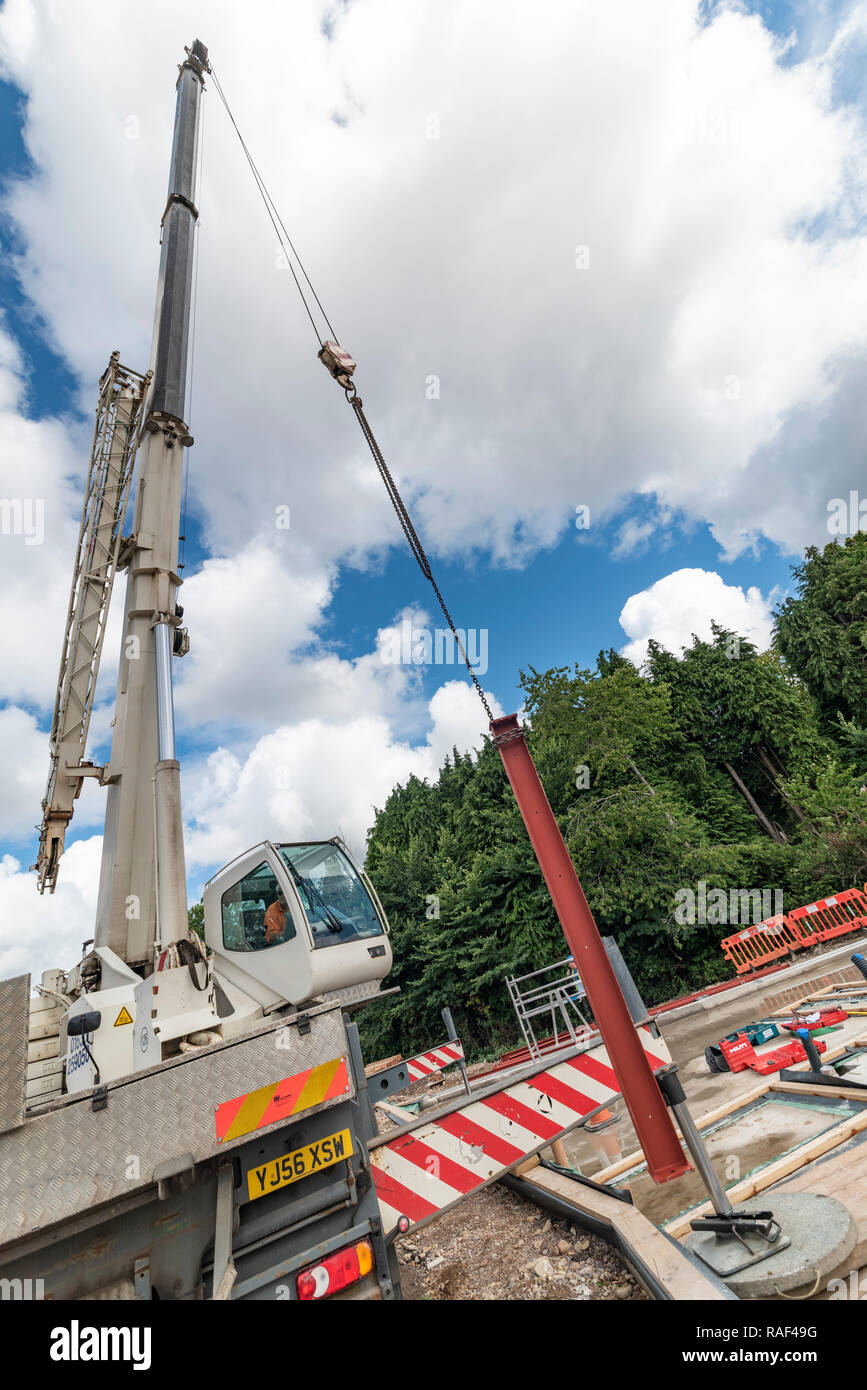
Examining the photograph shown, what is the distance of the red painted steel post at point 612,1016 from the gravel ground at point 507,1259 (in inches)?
34.7

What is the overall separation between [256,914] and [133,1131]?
202cm

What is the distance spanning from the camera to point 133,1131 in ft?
9.16

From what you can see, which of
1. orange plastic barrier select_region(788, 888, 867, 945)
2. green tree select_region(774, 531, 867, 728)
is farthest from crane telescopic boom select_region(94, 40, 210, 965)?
green tree select_region(774, 531, 867, 728)

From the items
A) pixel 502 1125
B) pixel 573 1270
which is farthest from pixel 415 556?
pixel 573 1270

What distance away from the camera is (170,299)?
8.31 m

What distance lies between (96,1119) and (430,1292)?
2.98 meters

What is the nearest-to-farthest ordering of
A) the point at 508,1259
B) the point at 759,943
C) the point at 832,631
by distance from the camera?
the point at 508,1259
the point at 759,943
the point at 832,631

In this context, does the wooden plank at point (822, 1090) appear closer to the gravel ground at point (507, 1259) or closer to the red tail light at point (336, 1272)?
the gravel ground at point (507, 1259)

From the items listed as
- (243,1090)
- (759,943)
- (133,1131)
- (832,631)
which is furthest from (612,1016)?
(832,631)

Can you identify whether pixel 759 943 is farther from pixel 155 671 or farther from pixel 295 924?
pixel 155 671

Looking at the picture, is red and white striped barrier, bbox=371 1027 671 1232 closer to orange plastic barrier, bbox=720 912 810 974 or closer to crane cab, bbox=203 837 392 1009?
crane cab, bbox=203 837 392 1009

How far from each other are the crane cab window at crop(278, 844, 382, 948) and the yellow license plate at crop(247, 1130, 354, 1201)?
→ 4.06 ft

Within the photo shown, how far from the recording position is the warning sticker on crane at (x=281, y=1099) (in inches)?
119
